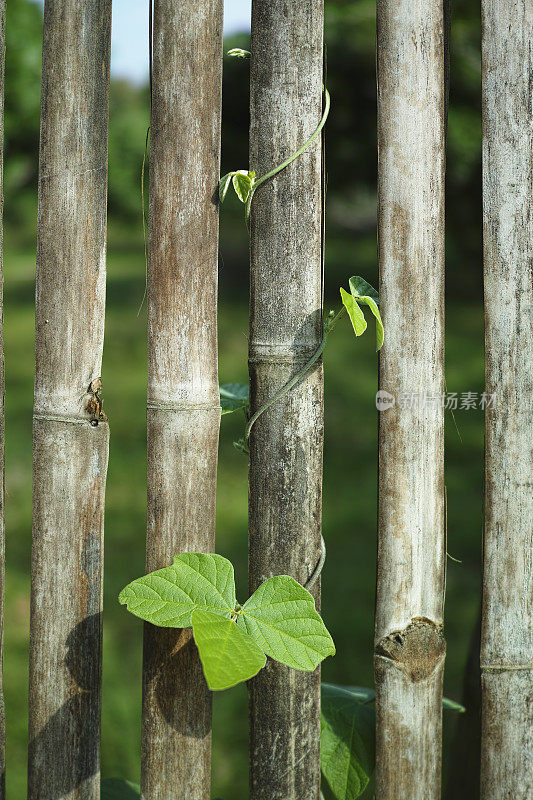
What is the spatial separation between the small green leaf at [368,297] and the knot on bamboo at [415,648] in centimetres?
38

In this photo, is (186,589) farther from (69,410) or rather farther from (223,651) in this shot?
(69,410)

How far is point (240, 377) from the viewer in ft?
14.8

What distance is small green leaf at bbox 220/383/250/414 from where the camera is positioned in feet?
3.58

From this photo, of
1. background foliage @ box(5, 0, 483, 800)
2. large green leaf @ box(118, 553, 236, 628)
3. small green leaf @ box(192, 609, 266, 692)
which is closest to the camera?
small green leaf @ box(192, 609, 266, 692)

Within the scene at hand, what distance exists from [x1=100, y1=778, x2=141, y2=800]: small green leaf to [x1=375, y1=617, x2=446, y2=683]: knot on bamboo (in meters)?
0.48

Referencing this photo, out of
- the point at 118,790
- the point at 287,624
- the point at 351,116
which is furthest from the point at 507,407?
the point at 351,116

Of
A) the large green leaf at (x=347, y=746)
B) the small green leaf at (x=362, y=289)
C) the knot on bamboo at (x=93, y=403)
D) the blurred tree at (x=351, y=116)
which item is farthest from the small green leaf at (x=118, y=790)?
the blurred tree at (x=351, y=116)

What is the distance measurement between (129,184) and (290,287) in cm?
723

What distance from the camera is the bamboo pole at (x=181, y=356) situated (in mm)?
897

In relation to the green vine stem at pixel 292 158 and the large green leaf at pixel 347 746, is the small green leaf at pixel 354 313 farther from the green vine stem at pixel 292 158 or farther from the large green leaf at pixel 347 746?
the large green leaf at pixel 347 746

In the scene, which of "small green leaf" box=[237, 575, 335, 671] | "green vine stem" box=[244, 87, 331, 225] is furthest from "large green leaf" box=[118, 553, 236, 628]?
"green vine stem" box=[244, 87, 331, 225]

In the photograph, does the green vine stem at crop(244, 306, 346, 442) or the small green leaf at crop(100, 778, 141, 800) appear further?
the small green leaf at crop(100, 778, 141, 800)

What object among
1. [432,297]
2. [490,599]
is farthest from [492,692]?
[432,297]

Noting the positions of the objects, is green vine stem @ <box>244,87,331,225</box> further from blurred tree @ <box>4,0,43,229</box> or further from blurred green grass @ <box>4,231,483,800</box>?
blurred tree @ <box>4,0,43,229</box>
